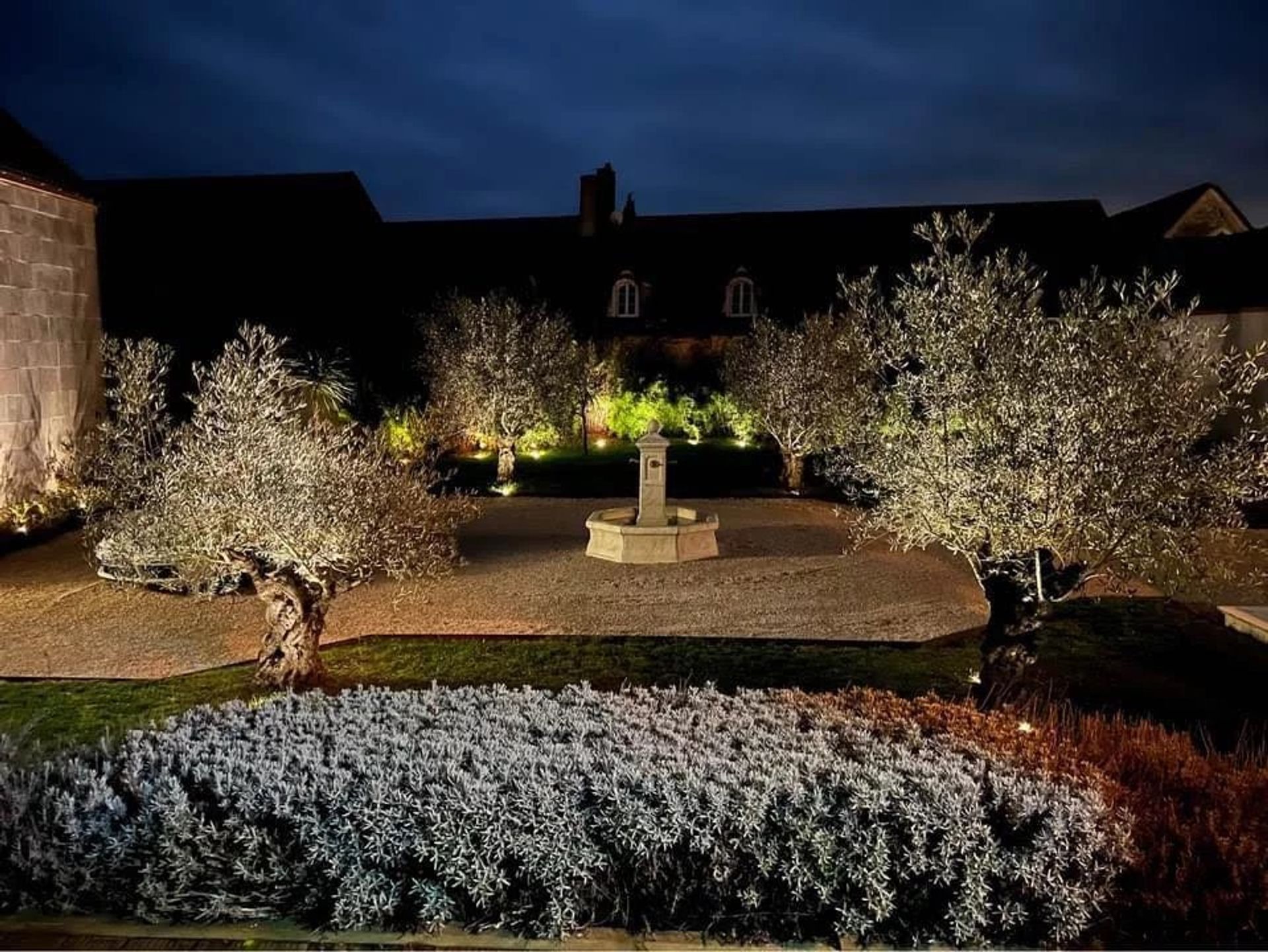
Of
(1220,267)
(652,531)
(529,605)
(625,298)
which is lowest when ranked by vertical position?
(529,605)

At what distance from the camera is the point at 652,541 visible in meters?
12.7

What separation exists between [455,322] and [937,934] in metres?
20.0

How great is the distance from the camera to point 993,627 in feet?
24.6

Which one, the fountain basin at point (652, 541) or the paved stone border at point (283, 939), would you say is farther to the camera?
the fountain basin at point (652, 541)

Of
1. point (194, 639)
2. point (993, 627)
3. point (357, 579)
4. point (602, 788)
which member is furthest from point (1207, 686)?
point (194, 639)

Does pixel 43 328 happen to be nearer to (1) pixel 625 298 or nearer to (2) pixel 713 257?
(1) pixel 625 298

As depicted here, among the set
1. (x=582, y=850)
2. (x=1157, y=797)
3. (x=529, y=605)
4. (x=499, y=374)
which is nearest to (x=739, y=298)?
(x=499, y=374)

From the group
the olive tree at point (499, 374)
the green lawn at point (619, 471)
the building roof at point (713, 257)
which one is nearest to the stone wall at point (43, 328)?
the green lawn at point (619, 471)

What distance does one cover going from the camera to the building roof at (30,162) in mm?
13609

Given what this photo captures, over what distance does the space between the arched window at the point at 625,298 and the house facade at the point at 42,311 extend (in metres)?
17.6

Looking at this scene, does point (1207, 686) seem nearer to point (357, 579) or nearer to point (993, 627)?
point (993, 627)

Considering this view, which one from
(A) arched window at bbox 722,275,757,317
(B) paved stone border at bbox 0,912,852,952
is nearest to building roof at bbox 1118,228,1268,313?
(A) arched window at bbox 722,275,757,317

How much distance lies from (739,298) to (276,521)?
82.0 ft

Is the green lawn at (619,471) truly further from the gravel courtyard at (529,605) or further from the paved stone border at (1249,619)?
the paved stone border at (1249,619)
